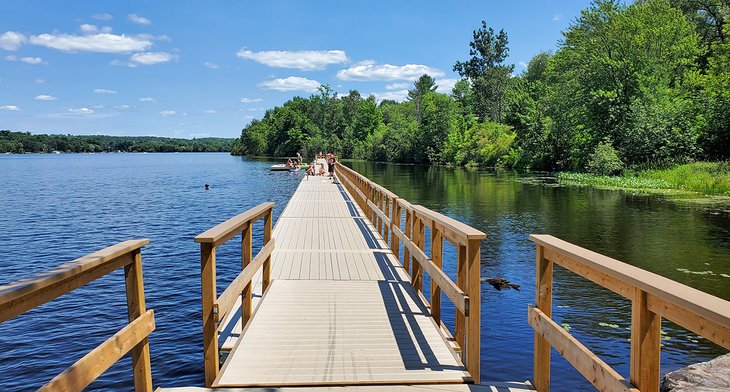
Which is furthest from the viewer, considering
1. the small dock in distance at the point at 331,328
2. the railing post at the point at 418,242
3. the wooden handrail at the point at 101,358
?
the railing post at the point at 418,242

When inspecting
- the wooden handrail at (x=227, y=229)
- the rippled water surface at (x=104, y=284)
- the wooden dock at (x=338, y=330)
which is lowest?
the rippled water surface at (x=104, y=284)

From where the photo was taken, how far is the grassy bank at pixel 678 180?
92.0 feet

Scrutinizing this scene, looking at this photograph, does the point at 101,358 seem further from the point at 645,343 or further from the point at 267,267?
the point at 267,267

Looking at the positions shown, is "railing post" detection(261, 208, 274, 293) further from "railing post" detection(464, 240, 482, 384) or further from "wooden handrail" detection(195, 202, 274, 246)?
"railing post" detection(464, 240, 482, 384)

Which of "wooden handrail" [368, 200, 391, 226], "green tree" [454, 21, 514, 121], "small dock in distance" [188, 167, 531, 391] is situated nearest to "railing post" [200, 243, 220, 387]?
"small dock in distance" [188, 167, 531, 391]

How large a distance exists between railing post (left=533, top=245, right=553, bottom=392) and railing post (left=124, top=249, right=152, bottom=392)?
285 centimetres

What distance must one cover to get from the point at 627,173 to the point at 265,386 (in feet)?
121

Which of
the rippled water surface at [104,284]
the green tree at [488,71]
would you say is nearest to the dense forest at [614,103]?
the green tree at [488,71]

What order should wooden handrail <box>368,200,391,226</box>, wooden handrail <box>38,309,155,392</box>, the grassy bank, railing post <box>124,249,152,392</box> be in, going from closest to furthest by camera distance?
wooden handrail <box>38,309,155,392</box> → railing post <box>124,249,152,392</box> → wooden handrail <box>368,200,391,226</box> → the grassy bank

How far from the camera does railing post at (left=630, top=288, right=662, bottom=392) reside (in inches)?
104

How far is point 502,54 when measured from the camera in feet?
273

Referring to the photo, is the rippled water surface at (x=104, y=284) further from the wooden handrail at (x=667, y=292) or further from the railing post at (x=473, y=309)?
the wooden handrail at (x=667, y=292)

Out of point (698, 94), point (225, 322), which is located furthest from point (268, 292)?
point (698, 94)

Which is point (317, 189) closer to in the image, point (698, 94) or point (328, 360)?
point (328, 360)
